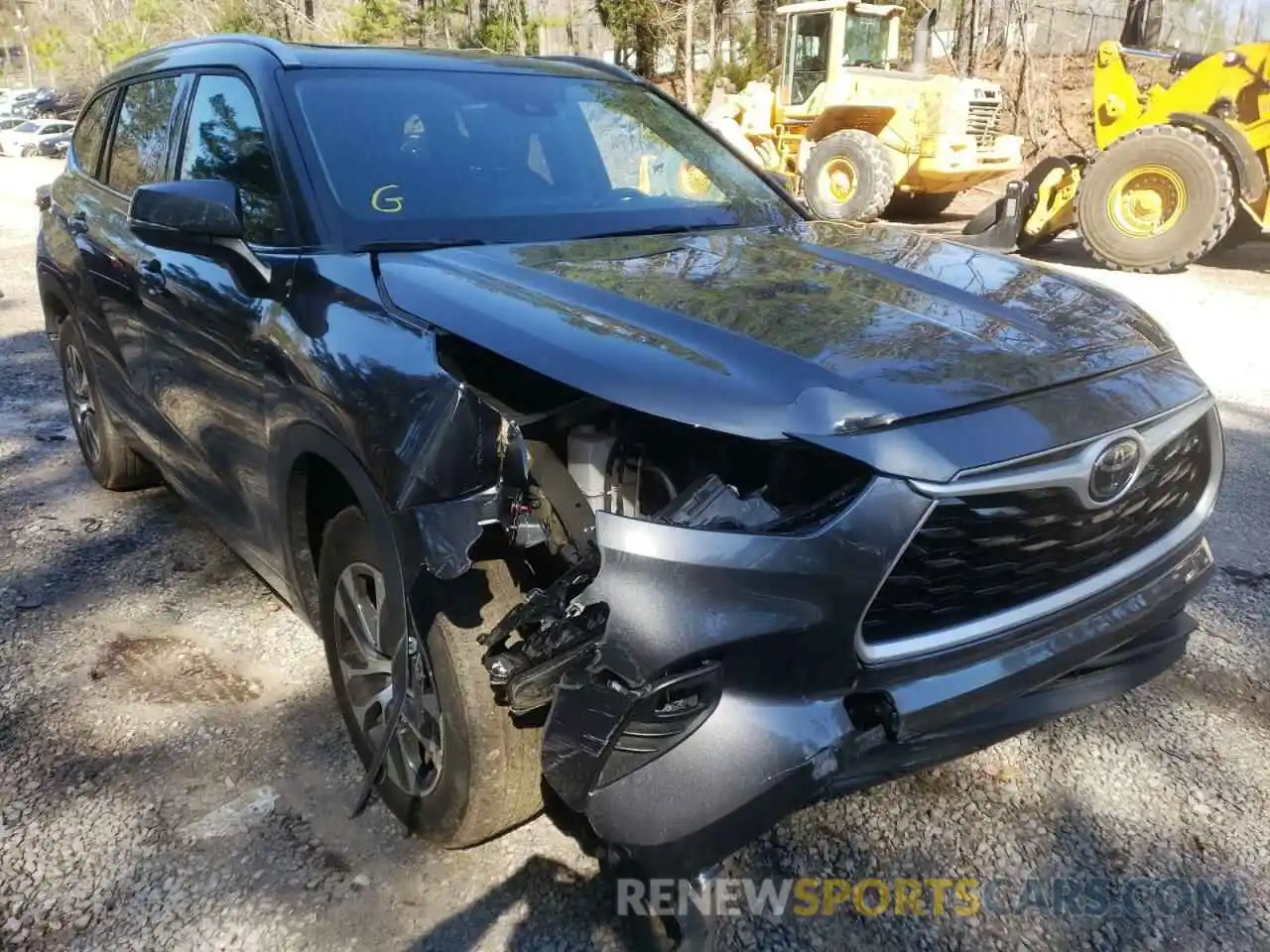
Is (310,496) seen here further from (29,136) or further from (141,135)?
(29,136)

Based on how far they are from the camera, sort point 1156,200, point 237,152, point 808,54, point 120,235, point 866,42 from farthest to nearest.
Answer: point 808,54 < point 866,42 < point 1156,200 < point 120,235 < point 237,152

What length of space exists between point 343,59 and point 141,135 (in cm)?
122

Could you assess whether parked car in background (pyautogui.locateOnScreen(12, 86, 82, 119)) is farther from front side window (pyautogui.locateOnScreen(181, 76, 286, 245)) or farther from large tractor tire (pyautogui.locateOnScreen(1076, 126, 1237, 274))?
front side window (pyautogui.locateOnScreen(181, 76, 286, 245))

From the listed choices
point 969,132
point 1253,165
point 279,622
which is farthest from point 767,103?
point 279,622

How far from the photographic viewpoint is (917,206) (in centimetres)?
1562

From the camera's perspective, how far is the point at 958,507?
1.84 meters

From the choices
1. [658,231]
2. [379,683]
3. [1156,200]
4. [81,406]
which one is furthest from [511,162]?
[1156,200]

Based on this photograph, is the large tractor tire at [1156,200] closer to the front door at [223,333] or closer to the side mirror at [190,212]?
the front door at [223,333]

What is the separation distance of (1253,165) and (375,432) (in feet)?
33.6

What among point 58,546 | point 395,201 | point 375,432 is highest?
point 395,201

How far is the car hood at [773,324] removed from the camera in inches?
74.6

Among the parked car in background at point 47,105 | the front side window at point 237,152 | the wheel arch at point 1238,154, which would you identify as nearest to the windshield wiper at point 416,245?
the front side window at point 237,152

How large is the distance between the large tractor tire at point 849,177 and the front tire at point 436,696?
1119 cm

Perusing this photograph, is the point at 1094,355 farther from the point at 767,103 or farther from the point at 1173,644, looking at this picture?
the point at 767,103
